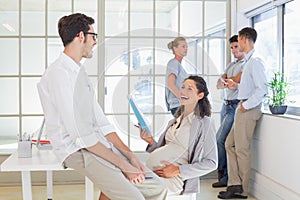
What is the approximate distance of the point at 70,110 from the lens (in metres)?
1.97

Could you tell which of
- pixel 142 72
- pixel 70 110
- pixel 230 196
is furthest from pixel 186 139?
pixel 230 196

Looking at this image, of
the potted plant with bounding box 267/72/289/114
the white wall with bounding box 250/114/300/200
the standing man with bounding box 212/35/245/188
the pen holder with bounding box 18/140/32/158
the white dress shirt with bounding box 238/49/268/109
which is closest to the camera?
the pen holder with bounding box 18/140/32/158

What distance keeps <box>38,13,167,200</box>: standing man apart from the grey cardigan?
16cm

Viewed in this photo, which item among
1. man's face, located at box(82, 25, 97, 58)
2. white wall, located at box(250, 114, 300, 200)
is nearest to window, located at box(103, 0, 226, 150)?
man's face, located at box(82, 25, 97, 58)

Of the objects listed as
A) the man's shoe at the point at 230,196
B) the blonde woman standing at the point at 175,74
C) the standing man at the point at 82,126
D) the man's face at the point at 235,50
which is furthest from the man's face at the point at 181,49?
the man's face at the point at 235,50

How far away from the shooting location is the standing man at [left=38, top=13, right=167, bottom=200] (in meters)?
1.95

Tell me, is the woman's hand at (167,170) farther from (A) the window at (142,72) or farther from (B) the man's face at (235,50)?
(B) the man's face at (235,50)

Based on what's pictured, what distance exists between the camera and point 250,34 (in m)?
4.15

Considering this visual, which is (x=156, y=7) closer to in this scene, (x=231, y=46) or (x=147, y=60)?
(x=231, y=46)

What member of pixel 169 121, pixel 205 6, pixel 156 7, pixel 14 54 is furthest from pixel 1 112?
pixel 169 121

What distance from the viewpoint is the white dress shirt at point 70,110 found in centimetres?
192

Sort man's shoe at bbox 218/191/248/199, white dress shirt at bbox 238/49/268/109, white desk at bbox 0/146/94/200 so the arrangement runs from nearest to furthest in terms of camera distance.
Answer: white desk at bbox 0/146/94/200 < white dress shirt at bbox 238/49/268/109 < man's shoe at bbox 218/191/248/199

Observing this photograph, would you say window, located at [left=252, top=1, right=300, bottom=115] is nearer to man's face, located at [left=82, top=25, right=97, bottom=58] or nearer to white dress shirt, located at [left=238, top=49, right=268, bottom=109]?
white dress shirt, located at [left=238, top=49, right=268, bottom=109]

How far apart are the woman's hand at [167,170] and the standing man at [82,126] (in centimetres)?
9
